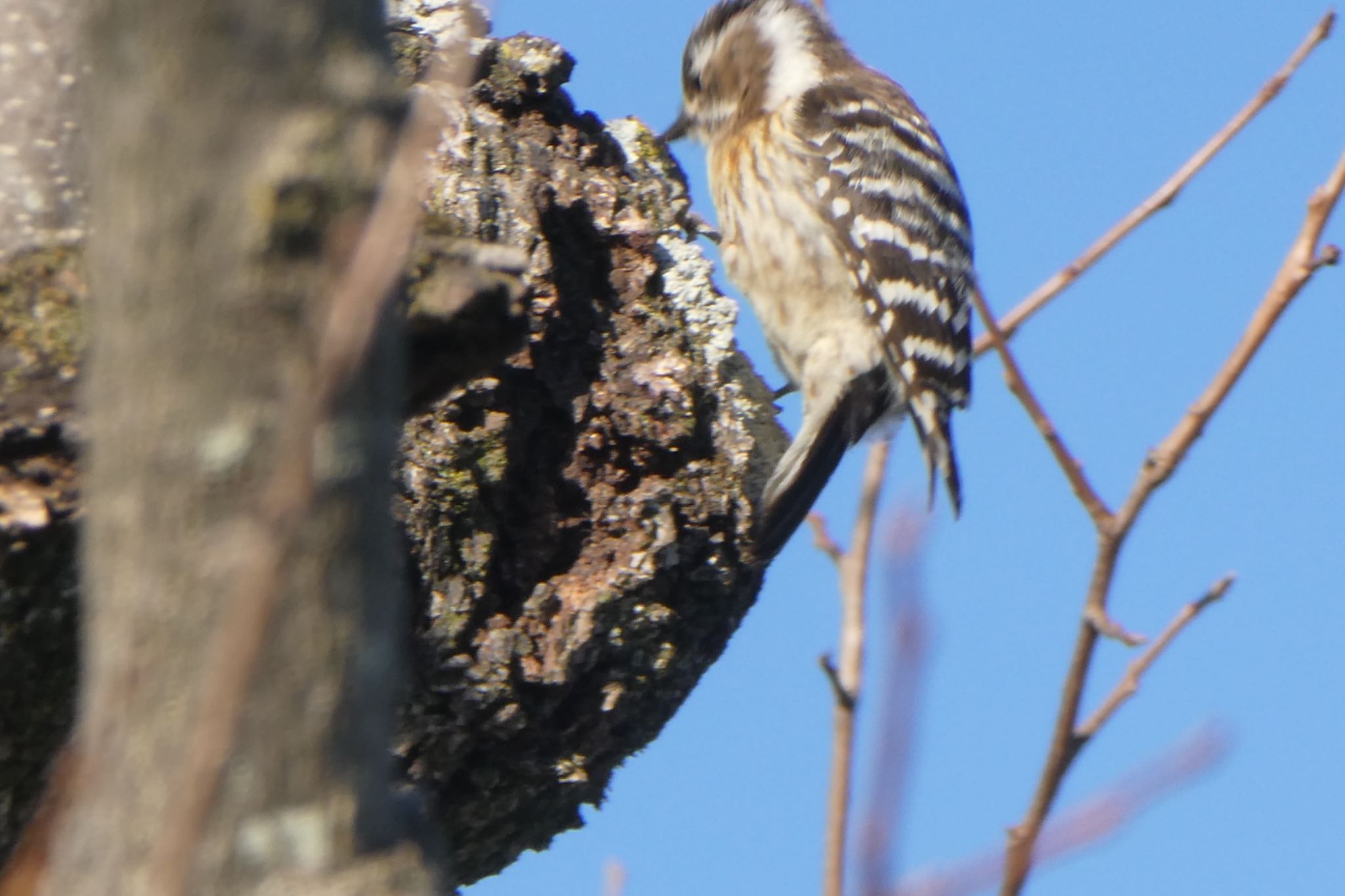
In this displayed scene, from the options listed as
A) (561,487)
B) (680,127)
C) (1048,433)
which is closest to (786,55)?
(680,127)

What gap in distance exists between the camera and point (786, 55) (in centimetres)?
450

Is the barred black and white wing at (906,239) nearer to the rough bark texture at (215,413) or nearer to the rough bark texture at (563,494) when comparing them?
the rough bark texture at (563,494)

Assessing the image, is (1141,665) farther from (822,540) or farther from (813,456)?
(813,456)

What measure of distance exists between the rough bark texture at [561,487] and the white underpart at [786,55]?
5.41ft

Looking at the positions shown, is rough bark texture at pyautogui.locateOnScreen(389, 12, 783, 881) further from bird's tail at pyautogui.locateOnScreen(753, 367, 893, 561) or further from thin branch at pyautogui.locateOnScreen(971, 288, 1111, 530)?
thin branch at pyautogui.locateOnScreen(971, 288, 1111, 530)

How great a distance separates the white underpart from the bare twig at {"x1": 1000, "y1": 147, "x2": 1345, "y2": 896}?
306cm

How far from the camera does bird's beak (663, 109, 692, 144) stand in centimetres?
460

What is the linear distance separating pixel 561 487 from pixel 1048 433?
47.9 inches

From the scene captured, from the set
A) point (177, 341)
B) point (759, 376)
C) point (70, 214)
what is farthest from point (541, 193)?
point (177, 341)

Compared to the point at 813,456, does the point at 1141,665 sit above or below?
below

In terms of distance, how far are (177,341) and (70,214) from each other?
1.24m

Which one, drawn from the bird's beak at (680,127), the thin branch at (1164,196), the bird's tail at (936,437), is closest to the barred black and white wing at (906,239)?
the bird's tail at (936,437)

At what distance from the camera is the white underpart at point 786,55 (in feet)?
14.4

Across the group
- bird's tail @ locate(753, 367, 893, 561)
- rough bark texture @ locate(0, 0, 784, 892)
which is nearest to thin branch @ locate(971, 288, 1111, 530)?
bird's tail @ locate(753, 367, 893, 561)
